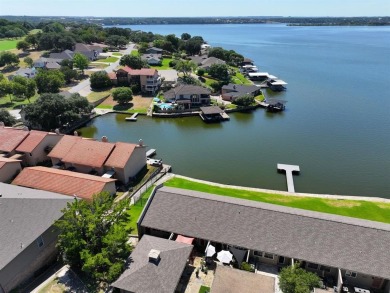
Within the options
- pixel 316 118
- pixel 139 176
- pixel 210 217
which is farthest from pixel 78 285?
pixel 316 118

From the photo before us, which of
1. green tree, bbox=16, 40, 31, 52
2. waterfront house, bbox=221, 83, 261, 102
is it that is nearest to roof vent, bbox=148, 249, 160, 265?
waterfront house, bbox=221, 83, 261, 102

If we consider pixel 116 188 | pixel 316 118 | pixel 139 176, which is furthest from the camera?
pixel 316 118

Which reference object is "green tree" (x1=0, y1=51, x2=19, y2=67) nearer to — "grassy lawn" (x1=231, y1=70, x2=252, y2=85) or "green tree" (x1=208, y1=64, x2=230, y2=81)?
"green tree" (x1=208, y1=64, x2=230, y2=81)

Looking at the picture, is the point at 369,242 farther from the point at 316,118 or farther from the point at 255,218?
the point at 316,118

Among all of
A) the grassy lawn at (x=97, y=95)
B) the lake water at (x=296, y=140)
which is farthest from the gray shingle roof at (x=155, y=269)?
the grassy lawn at (x=97, y=95)

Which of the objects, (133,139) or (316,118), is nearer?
(133,139)

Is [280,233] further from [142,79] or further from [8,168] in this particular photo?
[142,79]
